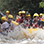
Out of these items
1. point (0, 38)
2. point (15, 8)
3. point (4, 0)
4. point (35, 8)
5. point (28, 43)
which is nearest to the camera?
point (28, 43)

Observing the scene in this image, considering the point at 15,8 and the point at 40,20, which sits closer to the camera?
the point at 40,20

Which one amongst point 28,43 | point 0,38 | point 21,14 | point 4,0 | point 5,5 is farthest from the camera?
point 4,0

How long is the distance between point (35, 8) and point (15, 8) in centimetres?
249

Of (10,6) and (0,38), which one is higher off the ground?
(10,6)

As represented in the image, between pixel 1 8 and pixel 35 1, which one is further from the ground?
pixel 1 8

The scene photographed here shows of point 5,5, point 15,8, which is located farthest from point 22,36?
point 5,5

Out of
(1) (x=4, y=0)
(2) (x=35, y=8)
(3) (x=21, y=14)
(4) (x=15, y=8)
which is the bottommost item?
(3) (x=21, y=14)

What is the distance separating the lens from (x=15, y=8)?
692 inches

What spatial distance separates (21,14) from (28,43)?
12.8 feet

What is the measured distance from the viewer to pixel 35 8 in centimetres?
1606

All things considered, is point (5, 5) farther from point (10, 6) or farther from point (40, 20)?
point (40, 20)

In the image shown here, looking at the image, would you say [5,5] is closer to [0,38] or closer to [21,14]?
[21,14]

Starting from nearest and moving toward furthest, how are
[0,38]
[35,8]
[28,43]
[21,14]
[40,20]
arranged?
[28,43]
[0,38]
[21,14]
[40,20]
[35,8]

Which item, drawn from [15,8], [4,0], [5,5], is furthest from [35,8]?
[4,0]
